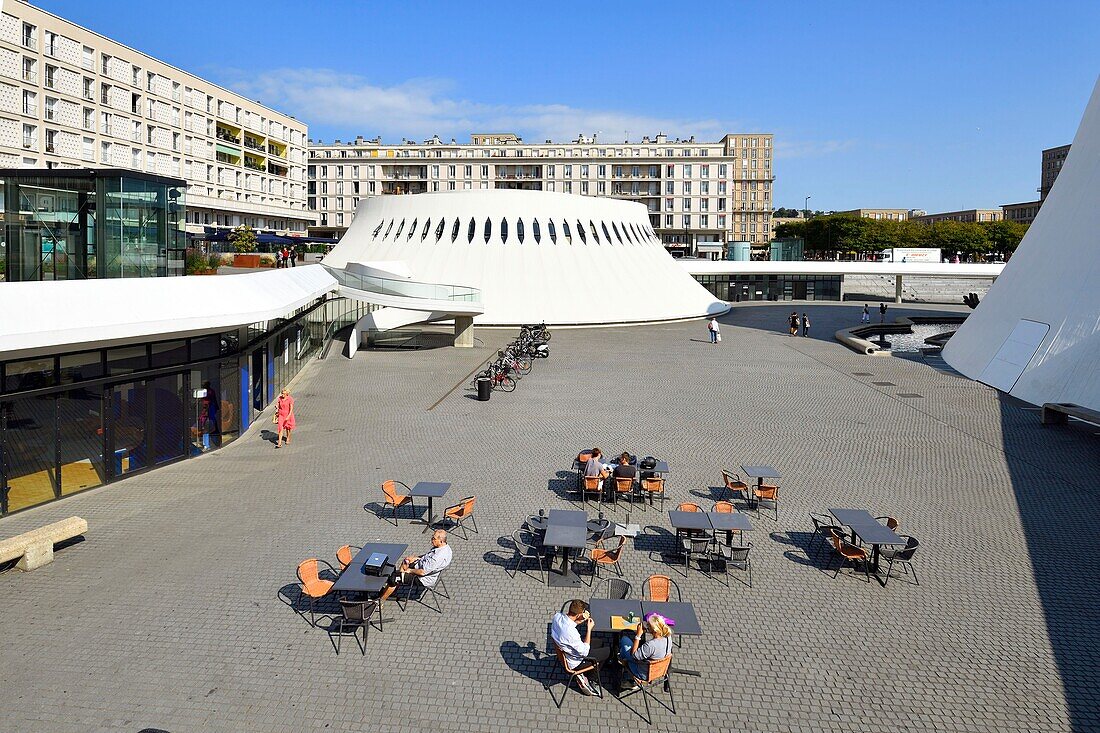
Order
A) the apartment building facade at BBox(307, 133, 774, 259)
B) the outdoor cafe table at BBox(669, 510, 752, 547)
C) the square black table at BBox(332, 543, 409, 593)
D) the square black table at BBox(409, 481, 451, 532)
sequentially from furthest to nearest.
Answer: the apartment building facade at BBox(307, 133, 774, 259) < the square black table at BBox(409, 481, 451, 532) < the outdoor cafe table at BBox(669, 510, 752, 547) < the square black table at BBox(332, 543, 409, 593)

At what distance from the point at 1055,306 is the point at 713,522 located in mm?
19487

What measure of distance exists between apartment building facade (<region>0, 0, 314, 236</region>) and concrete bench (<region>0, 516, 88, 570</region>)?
3475cm

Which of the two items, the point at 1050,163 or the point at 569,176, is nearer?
the point at 569,176

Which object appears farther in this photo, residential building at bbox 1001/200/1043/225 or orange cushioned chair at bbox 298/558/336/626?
residential building at bbox 1001/200/1043/225

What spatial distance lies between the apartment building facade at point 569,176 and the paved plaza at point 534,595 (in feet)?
250

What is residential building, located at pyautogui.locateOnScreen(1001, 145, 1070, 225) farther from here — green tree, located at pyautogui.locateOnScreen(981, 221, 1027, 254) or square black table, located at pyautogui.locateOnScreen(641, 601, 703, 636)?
square black table, located at pyautogui.locateOnScreen(641, 601, 703, 636)

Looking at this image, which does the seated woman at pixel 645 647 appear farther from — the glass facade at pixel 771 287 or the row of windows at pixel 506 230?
the glass facade at pixel 771 287

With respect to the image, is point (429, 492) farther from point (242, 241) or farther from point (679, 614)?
point (242, 241)

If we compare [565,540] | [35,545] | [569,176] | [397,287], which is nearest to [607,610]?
[565,540]

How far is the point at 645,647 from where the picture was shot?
7406mm

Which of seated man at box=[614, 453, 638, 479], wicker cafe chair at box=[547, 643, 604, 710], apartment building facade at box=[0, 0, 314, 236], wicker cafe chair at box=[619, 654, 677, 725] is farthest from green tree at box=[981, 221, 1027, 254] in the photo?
wicker cafe chair at box=[547, 643, 604, 710]

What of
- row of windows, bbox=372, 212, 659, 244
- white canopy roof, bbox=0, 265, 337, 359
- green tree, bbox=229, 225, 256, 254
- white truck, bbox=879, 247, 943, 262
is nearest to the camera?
white canopy roof, bbox=0, 265, 337, 359

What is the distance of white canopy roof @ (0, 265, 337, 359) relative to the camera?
35.5 feet

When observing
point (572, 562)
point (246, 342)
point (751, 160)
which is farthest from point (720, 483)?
Answer: point (751, 160)
